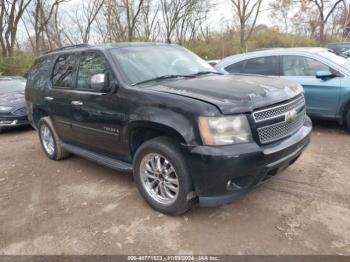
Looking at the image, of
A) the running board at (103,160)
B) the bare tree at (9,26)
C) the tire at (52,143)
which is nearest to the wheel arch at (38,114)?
the tire at (52,143)

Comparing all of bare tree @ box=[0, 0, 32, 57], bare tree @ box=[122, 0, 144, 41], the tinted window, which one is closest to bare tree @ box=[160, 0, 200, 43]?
bare tree @ box=[122, 0, 144, 41]

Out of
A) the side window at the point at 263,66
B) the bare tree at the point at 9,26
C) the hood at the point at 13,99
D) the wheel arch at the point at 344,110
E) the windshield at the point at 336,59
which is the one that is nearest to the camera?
the wheel arch at the point at 344,110

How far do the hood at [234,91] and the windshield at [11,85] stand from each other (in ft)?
24.3

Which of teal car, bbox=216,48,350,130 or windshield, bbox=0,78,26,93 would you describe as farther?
windshield, bbox=0,78,26,93

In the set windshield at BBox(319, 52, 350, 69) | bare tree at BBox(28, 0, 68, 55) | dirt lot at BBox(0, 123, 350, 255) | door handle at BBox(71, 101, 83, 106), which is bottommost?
dirt lot at BBox(0, 123, 350, 255)

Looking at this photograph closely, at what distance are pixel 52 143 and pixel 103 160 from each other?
1813 millimetres

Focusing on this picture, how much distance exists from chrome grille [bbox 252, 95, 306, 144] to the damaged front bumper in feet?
0.31

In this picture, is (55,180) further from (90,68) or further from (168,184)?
(168,184)

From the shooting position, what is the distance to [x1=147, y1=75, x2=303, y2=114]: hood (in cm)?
304

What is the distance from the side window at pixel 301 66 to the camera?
629 centimetres

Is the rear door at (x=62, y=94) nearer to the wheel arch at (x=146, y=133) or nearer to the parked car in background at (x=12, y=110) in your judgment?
the wheel arch at (x=146, y=133)

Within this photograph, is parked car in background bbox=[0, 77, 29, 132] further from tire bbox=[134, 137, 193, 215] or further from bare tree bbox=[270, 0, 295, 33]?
bare tree bbox=[270, 0, 295, 33]

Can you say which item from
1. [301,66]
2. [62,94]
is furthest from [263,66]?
[62,94]

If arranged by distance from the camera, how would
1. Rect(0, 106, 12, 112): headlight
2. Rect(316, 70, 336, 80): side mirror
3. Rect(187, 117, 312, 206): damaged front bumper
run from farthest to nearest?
Rect(0, 106, 12, 112): headlight
Rect(316, 70, 336, 80): side mirror
Rect(187, 117, 312, 206): damaged front bumper
